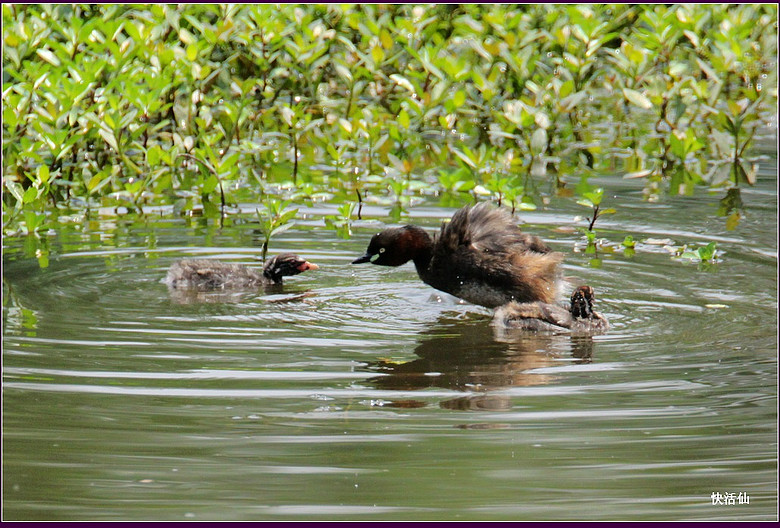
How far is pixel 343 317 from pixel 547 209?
325 centimetres

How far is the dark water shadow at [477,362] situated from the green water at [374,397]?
0.02m

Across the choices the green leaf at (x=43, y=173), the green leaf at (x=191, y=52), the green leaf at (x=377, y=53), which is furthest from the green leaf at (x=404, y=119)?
the green leaf at (x=43, y=173)

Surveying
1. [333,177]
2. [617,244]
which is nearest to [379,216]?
[333,177]

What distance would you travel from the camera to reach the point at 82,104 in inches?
397

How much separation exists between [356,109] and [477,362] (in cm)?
645

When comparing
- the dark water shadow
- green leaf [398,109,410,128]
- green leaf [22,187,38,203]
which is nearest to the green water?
the dark water shadow

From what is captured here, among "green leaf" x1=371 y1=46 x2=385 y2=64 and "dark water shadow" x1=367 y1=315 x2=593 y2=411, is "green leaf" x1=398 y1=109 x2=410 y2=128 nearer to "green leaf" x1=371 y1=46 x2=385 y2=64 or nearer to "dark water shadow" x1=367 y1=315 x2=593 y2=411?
"green leaf" x1=371 y1=46 x2=385 y2=64

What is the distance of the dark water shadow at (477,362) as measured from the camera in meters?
5.18

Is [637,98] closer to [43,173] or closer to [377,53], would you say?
[377,53]

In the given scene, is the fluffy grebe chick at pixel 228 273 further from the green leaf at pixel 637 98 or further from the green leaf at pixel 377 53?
the green leaf at pixel 637 98

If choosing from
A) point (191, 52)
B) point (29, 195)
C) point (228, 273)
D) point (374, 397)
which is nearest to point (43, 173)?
point (29, 195)

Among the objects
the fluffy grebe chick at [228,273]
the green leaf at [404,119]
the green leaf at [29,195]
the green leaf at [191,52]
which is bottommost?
the fluffy grebe chick at [228,273]

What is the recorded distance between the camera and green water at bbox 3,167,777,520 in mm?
3941
